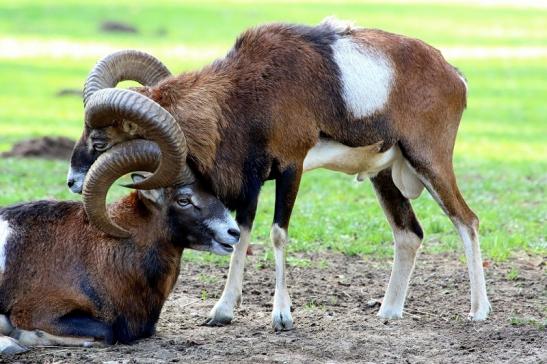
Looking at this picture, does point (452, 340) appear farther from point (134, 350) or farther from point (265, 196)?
point (265, 196)

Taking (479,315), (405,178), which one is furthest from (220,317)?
(479,315)

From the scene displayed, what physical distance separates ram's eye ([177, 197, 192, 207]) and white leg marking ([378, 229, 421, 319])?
2.18 meters

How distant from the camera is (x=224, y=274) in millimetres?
11336

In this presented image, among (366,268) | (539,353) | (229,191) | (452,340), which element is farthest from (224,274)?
(539,353)

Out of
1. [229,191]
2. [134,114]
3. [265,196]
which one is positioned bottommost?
[265,196]

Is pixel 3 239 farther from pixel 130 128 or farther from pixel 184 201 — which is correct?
pixel 184 201

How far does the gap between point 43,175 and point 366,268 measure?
6709 mm

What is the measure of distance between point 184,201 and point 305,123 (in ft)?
4.02

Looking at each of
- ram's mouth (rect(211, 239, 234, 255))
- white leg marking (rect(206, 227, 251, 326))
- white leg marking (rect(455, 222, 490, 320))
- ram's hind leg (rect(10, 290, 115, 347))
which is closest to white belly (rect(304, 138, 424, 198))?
white leg marking (rect(455, 222, 490, 320))

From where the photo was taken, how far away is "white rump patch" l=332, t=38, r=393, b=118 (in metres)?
9.61

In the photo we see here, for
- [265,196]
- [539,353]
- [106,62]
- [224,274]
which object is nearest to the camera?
[539,353]

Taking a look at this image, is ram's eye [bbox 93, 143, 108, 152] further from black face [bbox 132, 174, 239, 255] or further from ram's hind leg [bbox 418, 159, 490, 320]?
ram's hind leg [bbox 418, 159, 490, 320]

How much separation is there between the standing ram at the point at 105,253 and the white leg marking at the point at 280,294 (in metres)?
0.66

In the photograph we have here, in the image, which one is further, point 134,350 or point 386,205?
point 386,205
